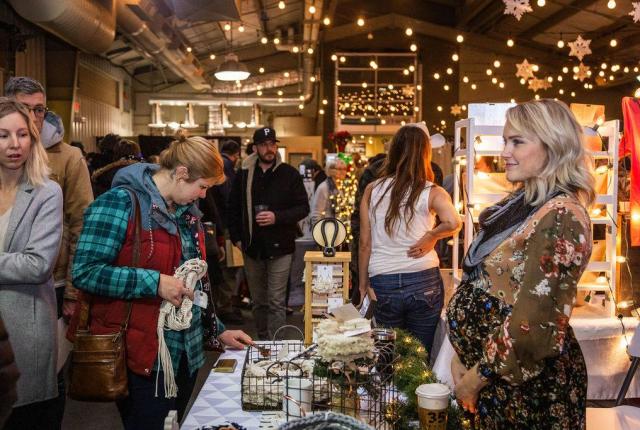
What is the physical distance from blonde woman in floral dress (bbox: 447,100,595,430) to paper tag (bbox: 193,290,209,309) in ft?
2.86

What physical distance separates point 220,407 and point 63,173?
1656 mm

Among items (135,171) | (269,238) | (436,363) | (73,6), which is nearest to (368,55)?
(73,6)

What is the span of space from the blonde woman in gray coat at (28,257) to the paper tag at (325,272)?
5.40ft

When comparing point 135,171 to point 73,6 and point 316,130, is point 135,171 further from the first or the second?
point 316,130

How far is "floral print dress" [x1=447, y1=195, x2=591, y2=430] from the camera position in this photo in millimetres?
1682

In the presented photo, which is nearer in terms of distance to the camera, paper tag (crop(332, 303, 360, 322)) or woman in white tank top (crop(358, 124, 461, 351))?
paper tag (crop(332, 303, 360, 322))

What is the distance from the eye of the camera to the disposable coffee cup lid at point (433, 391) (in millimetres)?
1661

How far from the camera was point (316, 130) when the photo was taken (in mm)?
→ 19047

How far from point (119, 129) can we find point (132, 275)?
52.9 ft

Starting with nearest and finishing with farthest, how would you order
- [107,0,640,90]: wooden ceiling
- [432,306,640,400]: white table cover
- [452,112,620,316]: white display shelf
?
[452,112,620,316]: white display shelf < [432,306,640,400]: white table cover < [107,0,640,90]: wooden ceiling

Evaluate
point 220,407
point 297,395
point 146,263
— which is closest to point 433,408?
point 297,395

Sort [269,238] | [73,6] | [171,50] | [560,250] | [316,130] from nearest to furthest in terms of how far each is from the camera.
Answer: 1. [560,250]
2. [269,238]
3. [73,6]
4. [171,50]
5. [316,130]

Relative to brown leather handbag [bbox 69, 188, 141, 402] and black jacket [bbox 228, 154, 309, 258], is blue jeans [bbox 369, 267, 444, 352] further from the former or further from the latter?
black jacket [bbox 228, 154, 309, 258]

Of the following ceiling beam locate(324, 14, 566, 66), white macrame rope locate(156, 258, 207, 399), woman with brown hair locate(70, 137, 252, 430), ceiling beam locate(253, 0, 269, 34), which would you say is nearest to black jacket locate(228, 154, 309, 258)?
woman with brown hair locate(70, 137, 252, 430)
